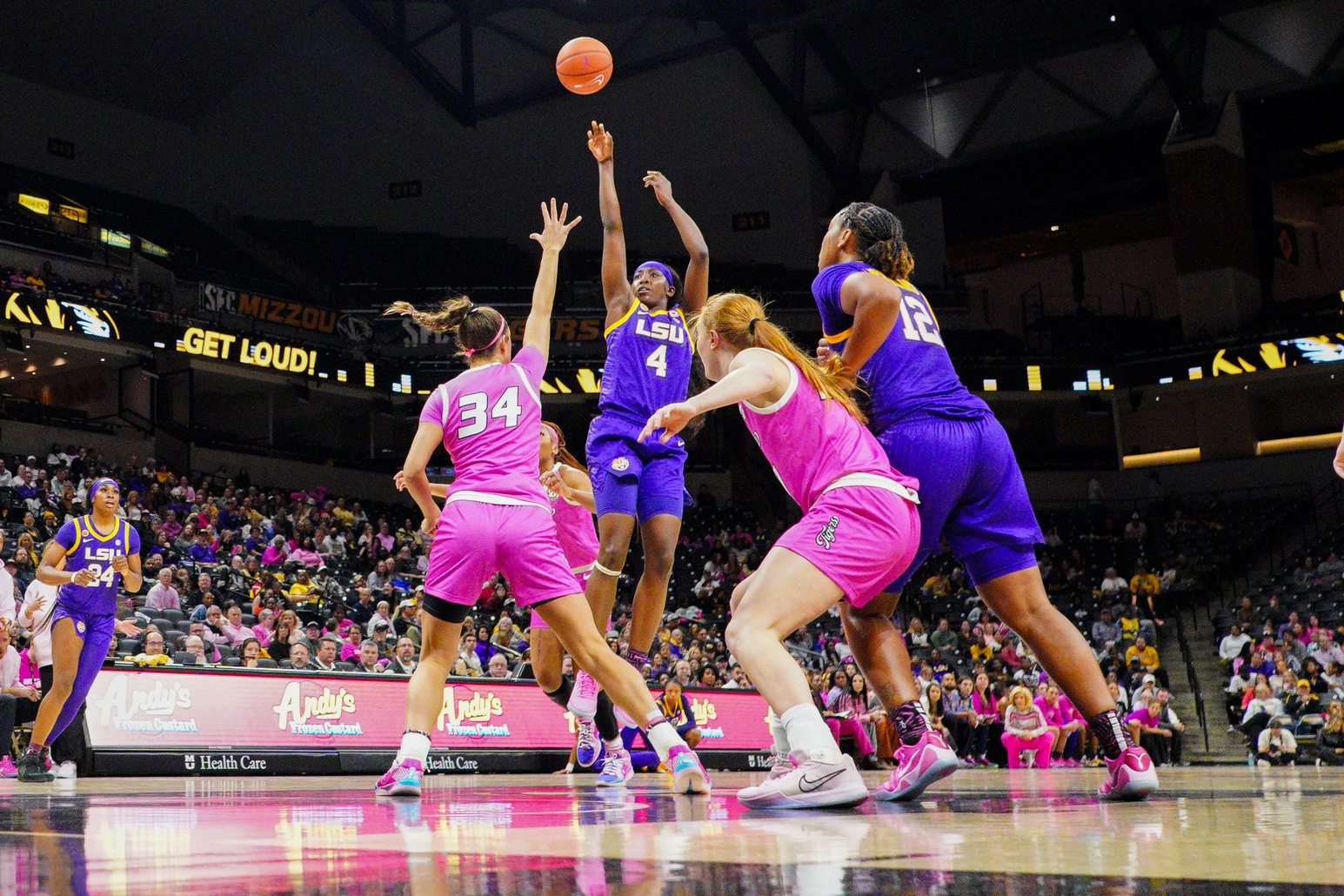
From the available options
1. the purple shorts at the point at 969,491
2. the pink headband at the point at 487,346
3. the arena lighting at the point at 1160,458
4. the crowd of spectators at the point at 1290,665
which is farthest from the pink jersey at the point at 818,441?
the arena lighting at the point at 1160,458

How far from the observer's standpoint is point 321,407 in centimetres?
3009

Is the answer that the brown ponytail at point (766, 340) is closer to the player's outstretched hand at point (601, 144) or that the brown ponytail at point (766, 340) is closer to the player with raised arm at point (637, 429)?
the player with raised arm at point (637, 429)

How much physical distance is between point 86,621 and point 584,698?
3.75m

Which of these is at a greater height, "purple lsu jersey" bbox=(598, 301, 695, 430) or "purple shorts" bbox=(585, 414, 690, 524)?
"purple lsu jersey" bbox=(598, 301, 695, 430)

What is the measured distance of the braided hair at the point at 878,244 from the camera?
4.32 metres

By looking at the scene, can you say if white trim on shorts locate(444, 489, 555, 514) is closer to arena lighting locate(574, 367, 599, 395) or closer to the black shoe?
the black shoe

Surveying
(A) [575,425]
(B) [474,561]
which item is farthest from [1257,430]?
(B) [474,561]

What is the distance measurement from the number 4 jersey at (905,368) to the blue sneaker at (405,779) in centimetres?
201

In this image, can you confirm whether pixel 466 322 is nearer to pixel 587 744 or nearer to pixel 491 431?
pixel 491 431

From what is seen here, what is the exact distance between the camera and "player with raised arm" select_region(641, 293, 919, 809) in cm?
347

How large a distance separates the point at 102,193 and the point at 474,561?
1138 inches

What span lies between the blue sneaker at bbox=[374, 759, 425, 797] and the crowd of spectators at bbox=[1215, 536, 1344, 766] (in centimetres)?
1307

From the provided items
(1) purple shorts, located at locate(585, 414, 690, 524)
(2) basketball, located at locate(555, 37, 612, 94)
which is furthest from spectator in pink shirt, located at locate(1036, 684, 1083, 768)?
(1) purple shorts, located at locate(585, 414, 690, 524)

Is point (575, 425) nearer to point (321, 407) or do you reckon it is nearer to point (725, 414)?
point (725, 414)
